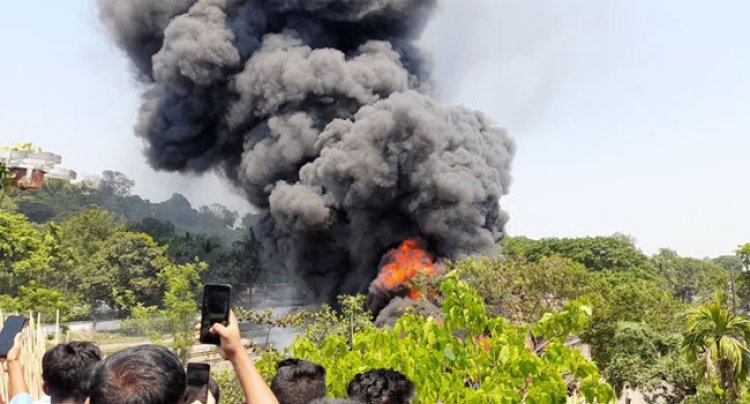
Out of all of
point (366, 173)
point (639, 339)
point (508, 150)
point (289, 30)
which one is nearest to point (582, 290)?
point (639, 339)

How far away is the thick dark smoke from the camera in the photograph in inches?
915

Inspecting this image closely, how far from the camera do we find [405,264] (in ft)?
73.7

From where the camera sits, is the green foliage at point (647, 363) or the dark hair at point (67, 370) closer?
the dark hair at point (67, 370)

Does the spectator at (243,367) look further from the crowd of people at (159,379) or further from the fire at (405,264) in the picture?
the fire at (405,264)

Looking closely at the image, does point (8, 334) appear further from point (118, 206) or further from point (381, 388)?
point (118, 206)

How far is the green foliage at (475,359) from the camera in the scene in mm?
2895

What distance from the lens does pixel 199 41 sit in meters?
25.9

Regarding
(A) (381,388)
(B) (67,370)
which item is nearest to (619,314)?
(A) (381,388)

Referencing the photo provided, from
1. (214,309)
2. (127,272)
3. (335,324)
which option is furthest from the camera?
(127,272)

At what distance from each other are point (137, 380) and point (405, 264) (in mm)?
20802

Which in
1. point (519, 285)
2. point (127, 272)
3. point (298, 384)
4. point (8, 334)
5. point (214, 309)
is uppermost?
point (127, 272)

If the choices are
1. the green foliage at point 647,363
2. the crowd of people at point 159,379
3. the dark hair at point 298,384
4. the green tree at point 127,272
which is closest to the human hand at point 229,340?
the crowd of people at point 159,379

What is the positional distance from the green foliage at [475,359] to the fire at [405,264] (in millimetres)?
16651

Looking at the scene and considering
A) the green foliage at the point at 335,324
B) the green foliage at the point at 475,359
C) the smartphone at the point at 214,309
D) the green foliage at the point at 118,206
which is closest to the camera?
the smartphone at the point at 214,309
